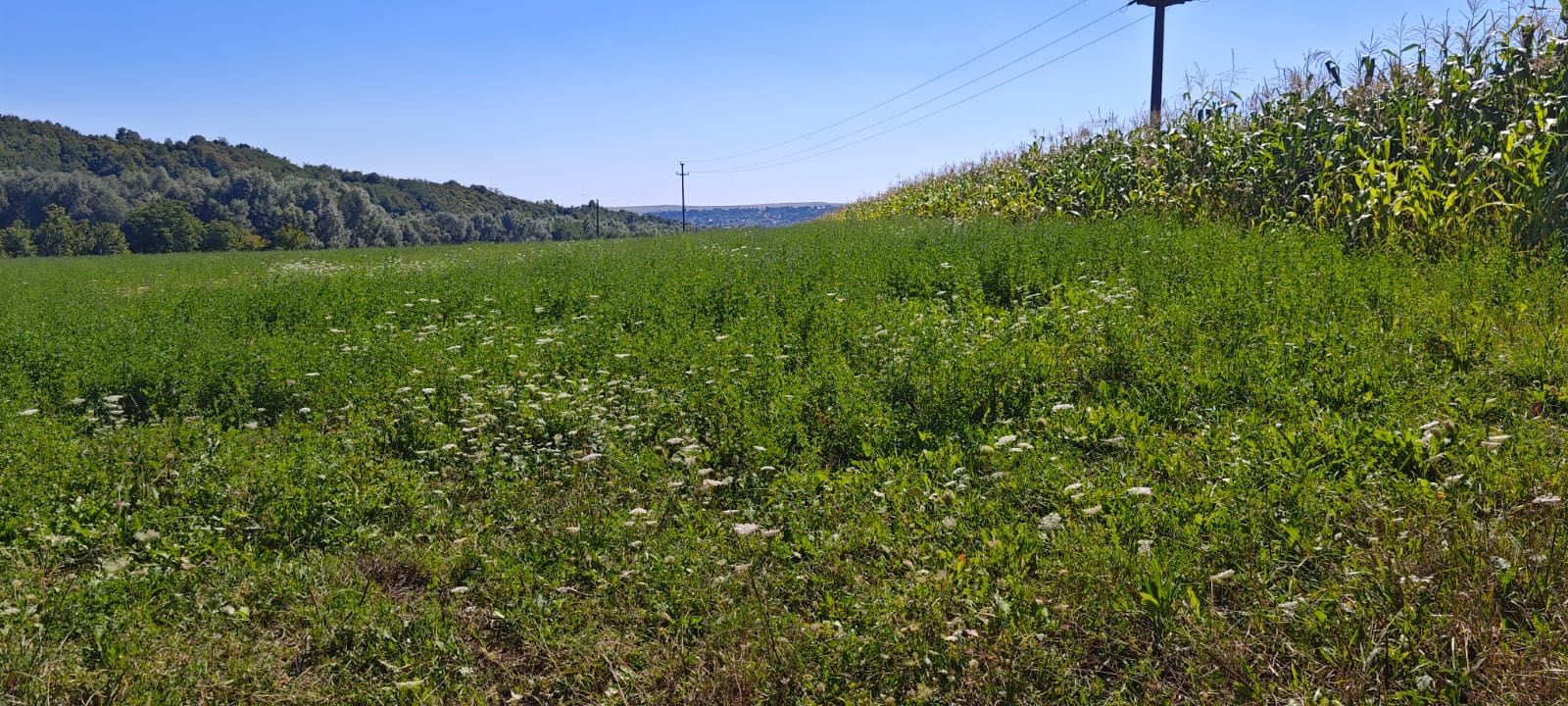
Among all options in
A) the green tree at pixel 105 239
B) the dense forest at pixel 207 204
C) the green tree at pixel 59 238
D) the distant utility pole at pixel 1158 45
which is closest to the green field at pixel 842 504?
the distant utility pole at pixel 1158 45

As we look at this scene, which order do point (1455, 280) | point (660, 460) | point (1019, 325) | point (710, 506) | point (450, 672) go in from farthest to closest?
point (1019, 325)
point (1455, 280)
point (660, 460)
point (710, 506)
point (450, 672)

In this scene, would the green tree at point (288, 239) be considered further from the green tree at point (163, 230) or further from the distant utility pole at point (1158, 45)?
the distant utility pole at point (1158, 45)

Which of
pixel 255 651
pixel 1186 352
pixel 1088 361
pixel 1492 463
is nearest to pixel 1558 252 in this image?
pixel 1186 352

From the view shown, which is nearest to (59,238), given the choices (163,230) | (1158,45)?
(163,230)

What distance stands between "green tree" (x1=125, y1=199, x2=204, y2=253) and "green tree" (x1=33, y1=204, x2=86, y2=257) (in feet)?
8.66

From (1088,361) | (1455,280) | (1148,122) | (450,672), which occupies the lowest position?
(450,672)

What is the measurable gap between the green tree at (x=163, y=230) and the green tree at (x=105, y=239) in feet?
2.27

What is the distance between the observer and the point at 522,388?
688 cm

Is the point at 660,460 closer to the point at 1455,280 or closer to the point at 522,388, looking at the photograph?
the point at 522,388

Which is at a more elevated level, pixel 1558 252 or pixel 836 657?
pixel 1558 252

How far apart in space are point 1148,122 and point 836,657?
14.8m

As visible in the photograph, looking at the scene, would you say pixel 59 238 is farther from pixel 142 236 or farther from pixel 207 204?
pixel 207 204

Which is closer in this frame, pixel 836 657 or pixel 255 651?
pixel 836 657

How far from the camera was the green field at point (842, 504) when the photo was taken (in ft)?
10.3
